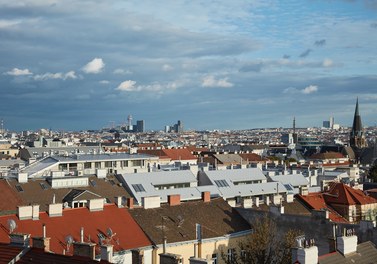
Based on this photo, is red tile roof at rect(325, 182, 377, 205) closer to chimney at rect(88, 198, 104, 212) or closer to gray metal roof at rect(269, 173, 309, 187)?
gray metal roof at rect(269, 173, 309, 187)

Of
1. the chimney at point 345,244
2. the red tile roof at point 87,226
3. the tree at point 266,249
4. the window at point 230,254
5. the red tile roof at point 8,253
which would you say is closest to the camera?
the red tile roof at point 8,253

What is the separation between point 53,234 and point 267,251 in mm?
12277

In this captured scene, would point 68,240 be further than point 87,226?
No

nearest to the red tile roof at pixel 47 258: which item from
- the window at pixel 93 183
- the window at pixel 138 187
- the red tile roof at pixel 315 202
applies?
the red tile roof at pixel 315 202

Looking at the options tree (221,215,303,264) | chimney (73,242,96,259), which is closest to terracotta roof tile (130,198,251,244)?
tree (221,215,303,264)

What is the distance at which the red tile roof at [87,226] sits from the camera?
34312mm

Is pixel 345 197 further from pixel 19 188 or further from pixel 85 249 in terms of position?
pixel 85 249

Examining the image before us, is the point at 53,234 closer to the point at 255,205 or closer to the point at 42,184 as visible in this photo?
the point at 255,205

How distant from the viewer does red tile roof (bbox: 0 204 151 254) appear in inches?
1351

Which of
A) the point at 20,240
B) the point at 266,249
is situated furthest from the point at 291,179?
the point at 20,240

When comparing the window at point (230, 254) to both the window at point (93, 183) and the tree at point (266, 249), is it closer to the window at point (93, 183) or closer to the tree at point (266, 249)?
the tree at point (266, 249)

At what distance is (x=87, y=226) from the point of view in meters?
36.5

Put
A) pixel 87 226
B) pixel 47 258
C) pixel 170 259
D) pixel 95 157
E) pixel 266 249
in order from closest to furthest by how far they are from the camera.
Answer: pixel 170 259
pixel 47 258
pixel 266 249
pixel 87 226
pixel 95 157

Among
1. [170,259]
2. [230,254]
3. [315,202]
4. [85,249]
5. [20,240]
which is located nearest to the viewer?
[170,259]
